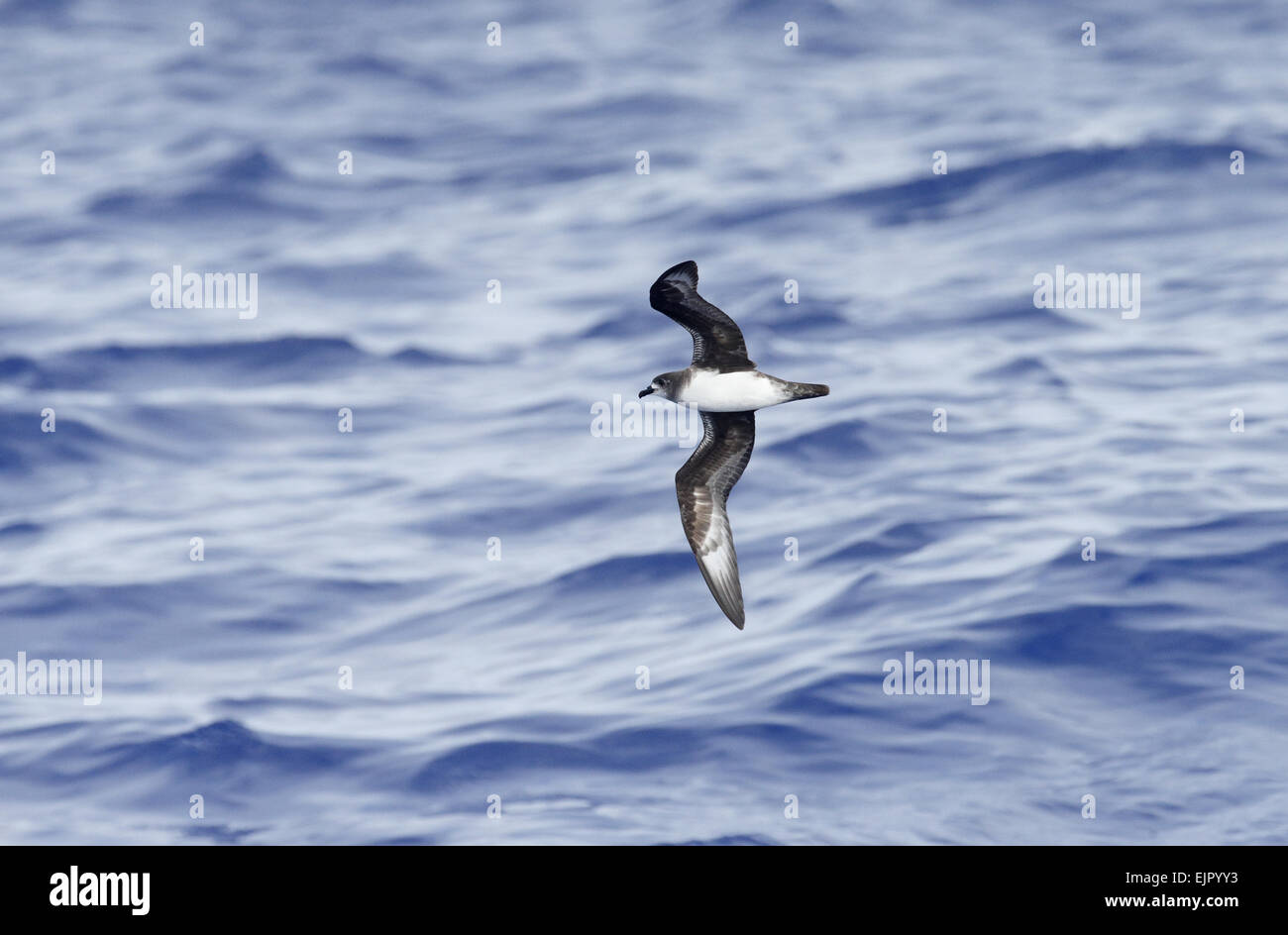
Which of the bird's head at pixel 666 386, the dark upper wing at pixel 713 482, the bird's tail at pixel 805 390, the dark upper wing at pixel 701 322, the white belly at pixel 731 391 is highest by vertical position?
the dark upper wing at pixel 701 322

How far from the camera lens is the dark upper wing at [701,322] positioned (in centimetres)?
1127

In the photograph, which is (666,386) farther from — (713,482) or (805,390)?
(805,390)

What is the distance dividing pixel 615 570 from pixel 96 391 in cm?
787

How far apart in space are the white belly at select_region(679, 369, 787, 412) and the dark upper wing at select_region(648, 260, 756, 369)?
0.09 m

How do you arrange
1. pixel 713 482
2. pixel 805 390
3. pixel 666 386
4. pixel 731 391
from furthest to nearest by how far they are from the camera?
pixel 713 482 < pixel 666 386 < pixel 731 391 < pixel 805 390

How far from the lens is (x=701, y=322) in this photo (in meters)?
11.5

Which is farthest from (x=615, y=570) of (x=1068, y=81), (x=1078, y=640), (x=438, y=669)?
(x=1068, y=81)

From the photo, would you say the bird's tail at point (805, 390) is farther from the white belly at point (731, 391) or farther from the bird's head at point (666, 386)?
the bird's head at point (666, 386)

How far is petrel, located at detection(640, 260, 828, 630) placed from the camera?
1128cm

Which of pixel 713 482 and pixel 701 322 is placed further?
pixel 713 482

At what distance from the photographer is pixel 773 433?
1725 cm

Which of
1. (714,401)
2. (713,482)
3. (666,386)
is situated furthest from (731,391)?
(713,482)

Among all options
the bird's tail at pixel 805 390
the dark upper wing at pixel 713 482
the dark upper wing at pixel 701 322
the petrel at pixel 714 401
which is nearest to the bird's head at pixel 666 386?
the petrel at pixel 714 401

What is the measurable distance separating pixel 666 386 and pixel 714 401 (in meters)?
0.35
